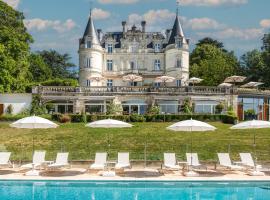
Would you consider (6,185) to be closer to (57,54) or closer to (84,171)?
(84,171)

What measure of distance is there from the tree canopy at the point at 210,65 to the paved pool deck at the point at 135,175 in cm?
4091

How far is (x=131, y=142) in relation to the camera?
27.8 meters

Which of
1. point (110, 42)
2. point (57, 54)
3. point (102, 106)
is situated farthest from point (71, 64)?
point (102, 106)

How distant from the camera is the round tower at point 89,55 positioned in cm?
5856

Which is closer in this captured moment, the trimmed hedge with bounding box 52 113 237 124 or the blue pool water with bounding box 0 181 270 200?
the blue pool water with bounding box 0 181 270 200

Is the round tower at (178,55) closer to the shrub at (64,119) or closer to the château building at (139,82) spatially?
the château building at (139,82)

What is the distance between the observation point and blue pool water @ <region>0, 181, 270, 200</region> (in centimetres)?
1625

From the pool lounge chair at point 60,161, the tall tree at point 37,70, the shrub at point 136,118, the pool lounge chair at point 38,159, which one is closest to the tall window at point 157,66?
the tall tree at point 37,70

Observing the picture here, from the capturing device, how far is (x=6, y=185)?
701 inches

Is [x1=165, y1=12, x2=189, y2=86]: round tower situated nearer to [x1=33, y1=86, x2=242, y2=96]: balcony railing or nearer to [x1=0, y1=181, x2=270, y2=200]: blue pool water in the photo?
[x1=33, y1=86, x2=242, y2=96]: balcony railing

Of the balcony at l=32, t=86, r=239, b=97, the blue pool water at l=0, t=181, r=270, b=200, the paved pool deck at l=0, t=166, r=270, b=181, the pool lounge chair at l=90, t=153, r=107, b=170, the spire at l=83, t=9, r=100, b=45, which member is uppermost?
the spire at l=83, t=9, r=100, b=45

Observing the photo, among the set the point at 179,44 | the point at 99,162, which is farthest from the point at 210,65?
the point at 99,162

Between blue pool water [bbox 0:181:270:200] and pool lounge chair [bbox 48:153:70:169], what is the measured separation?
208 centimetres

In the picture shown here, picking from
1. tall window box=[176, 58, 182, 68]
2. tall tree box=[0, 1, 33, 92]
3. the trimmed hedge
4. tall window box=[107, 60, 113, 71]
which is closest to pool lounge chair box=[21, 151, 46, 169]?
the trimmed hedge
